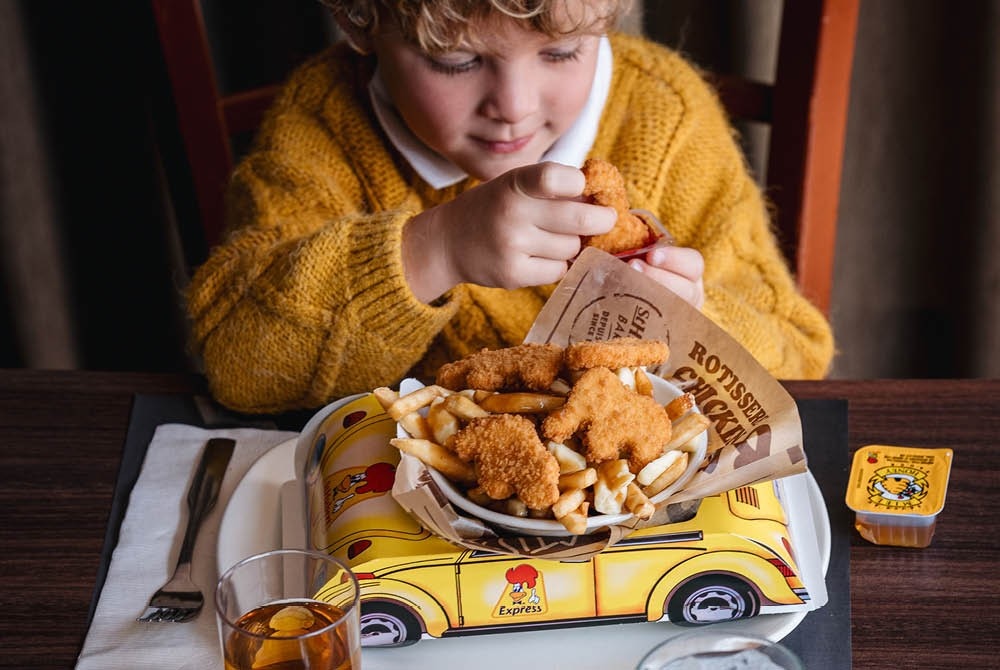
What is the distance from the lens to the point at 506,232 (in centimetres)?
100

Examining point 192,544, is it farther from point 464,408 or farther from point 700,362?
point 700,362

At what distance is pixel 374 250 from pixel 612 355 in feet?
1.15

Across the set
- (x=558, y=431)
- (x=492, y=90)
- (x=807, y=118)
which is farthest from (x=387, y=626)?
(x=807, y=118)

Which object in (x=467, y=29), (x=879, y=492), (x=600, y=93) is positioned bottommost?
(x=879, y=492)

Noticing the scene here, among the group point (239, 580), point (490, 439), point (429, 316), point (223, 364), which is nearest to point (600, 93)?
point (429, 316)

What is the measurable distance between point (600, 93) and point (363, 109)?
0.28 meters

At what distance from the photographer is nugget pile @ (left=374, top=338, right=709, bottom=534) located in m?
0.73

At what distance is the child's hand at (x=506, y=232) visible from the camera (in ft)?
3.18

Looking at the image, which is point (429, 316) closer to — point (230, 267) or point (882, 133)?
point (230, 267)

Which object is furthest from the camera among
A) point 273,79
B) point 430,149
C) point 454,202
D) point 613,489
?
point 273,79

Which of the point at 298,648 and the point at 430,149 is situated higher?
the point at 430,149

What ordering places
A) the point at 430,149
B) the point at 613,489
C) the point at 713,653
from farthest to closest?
the point at 430,149
the point at 613,489
the point at 713,653

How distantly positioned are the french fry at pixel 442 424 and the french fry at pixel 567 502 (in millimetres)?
97

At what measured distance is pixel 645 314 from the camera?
36.6 inches
